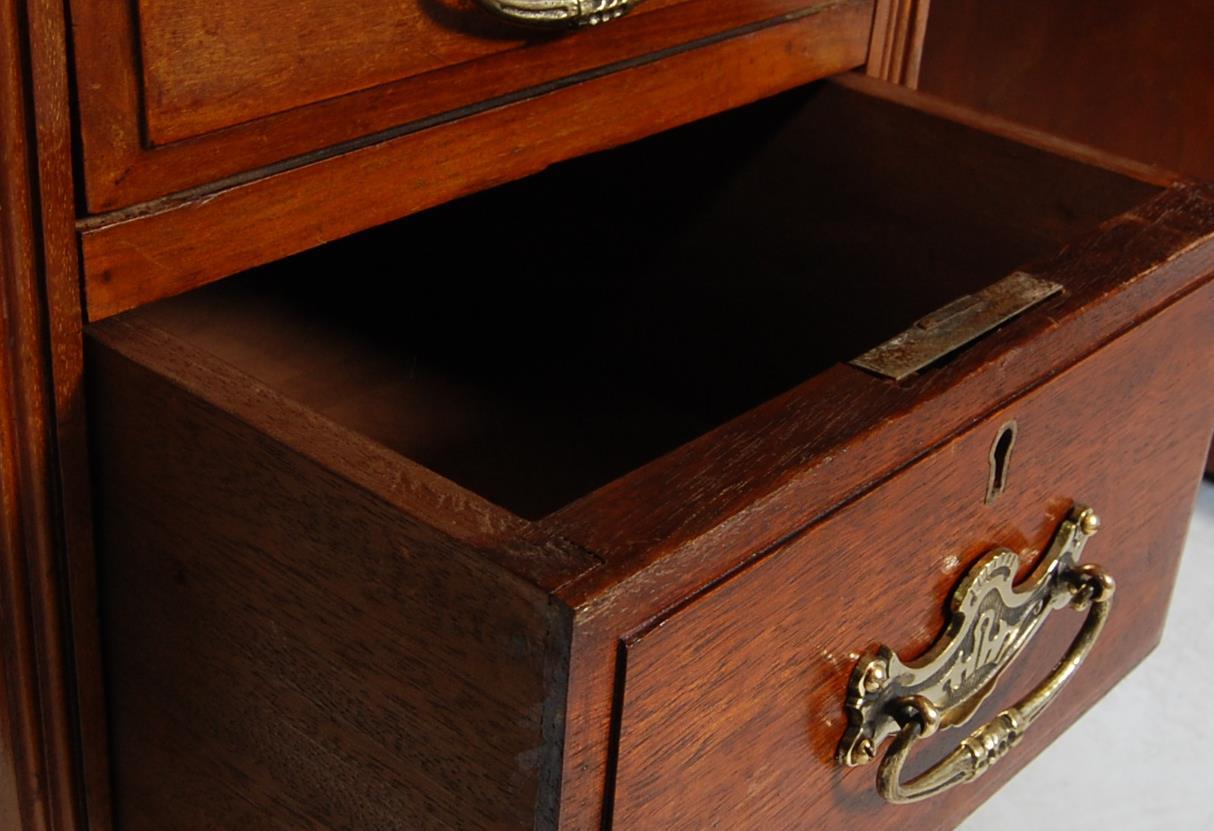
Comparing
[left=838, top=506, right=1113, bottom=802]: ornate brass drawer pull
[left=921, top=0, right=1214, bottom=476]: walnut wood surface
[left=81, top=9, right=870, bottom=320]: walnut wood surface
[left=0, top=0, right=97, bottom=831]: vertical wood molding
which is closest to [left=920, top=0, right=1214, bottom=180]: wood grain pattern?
[left=921, top=0, right=1214, bottom=476]: walnut wood surface

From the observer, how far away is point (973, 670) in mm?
660

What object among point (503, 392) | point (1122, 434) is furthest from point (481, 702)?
point (503, 392)

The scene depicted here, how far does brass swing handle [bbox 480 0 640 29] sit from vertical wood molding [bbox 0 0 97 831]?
0.16m

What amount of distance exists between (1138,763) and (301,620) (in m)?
0.58

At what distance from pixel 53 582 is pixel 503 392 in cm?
36

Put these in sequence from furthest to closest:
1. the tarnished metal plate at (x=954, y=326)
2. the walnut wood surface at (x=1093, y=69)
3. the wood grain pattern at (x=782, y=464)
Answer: the walnut wood surface at (x=1093, y=69) < the tarnished metal plate at (x=954, y=326) < the wood grain pattern at (x=782, y=464)

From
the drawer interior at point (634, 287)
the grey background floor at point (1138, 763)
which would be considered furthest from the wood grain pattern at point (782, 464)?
the grey background floor at point (1138, 763)

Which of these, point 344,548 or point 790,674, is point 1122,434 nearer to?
point 790,674

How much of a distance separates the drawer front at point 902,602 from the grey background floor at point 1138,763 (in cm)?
11

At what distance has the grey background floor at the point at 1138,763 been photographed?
0.91 metres

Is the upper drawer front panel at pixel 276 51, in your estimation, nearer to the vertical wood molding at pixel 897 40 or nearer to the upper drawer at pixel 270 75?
the upper drawer at pixel 270 75

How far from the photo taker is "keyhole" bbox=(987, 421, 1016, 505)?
0.62m

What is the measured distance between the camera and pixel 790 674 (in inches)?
21.8

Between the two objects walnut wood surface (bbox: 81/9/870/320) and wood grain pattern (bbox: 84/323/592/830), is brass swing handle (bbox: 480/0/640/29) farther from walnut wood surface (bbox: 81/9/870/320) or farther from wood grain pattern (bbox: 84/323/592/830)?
wood grain pattern (bbox: 84/323/592/830)
